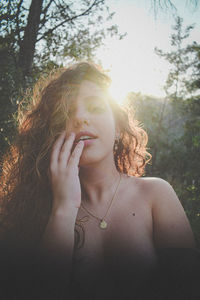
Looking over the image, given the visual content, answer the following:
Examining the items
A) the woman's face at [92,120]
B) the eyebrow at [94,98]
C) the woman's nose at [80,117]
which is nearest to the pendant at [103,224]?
the woman's face at [92,120]

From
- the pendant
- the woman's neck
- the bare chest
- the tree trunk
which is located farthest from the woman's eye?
the tree trunk

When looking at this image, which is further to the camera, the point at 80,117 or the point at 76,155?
the point at 80,117

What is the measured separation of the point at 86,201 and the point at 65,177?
55 centimetres

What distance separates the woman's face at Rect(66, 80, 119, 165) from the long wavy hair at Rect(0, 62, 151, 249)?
0.28 feet

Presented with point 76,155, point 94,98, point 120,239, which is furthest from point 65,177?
point 94,98

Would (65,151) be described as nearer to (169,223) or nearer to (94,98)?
(94,98)

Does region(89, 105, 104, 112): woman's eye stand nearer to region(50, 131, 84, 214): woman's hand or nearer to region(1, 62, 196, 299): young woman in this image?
region(1, 62, 196, 299): young woman

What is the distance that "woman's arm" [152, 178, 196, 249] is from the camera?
1679mm

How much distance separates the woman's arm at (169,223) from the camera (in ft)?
5.51

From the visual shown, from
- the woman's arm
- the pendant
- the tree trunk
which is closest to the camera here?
the woman's arm

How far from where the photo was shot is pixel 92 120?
1.98 meters

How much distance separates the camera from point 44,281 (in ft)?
4.65

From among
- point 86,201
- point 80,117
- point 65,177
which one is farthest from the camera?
point 86,201

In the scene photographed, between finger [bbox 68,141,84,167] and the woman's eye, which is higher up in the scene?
the woman's eye
